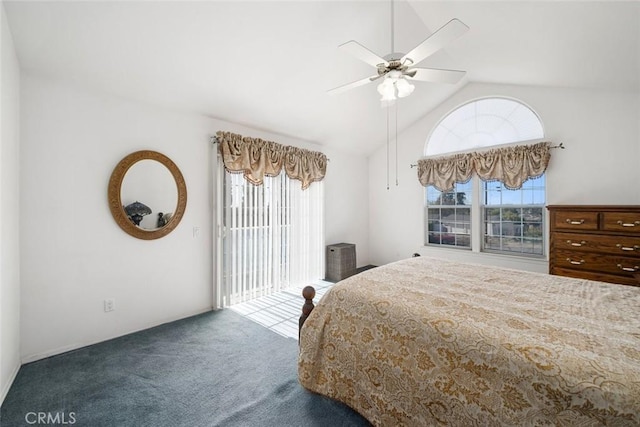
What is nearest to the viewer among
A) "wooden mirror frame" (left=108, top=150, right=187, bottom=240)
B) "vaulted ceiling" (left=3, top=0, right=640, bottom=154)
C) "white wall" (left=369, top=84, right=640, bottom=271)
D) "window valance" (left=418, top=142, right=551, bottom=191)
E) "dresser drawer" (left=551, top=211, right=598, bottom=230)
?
"vaulted ceiling" (left=3, top=0, right=640, bottom=154)

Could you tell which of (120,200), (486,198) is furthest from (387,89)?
(486,198)

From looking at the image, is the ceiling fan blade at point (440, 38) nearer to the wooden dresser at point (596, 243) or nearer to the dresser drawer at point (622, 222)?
the wooden dresser at point (596, 243)

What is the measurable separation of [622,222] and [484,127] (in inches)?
83.0

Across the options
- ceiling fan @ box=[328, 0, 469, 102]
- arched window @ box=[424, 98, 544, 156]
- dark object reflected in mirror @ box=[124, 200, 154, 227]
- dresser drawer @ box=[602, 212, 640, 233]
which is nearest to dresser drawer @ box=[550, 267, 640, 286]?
dresser drawer @ box=[602, 212, 640, 233]

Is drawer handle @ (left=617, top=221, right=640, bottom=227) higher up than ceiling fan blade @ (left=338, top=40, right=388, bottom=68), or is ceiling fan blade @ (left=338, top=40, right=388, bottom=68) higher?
ceiling fan blade @ (left=338, top=40, right=388, bottom=68)

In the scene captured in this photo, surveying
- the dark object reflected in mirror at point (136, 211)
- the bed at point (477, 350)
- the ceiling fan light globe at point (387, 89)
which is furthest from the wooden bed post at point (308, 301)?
the dark object reflected in mirror at point (136, 211)

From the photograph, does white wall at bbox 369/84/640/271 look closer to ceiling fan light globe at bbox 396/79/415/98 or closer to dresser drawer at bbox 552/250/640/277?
dresser drawer at bbox 552/250/640/277

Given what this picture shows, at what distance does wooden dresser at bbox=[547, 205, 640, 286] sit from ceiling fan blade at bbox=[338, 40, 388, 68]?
272cm

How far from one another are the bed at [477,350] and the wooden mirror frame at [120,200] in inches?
76.6

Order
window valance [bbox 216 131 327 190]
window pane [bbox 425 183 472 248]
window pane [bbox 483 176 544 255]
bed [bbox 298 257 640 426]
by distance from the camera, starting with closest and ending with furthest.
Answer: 1. bed [bbox 298 257 640 426]
2. window valance [bbox 216 131 327 190]
3. window pane [bbox 483 176 544 255]
4. window pane [bbox 425 183 472 248]

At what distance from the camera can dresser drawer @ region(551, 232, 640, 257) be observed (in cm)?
264

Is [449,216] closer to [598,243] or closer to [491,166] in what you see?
[491,166]

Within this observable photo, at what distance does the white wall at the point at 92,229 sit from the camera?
220cm

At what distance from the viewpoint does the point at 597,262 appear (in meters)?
2.82
